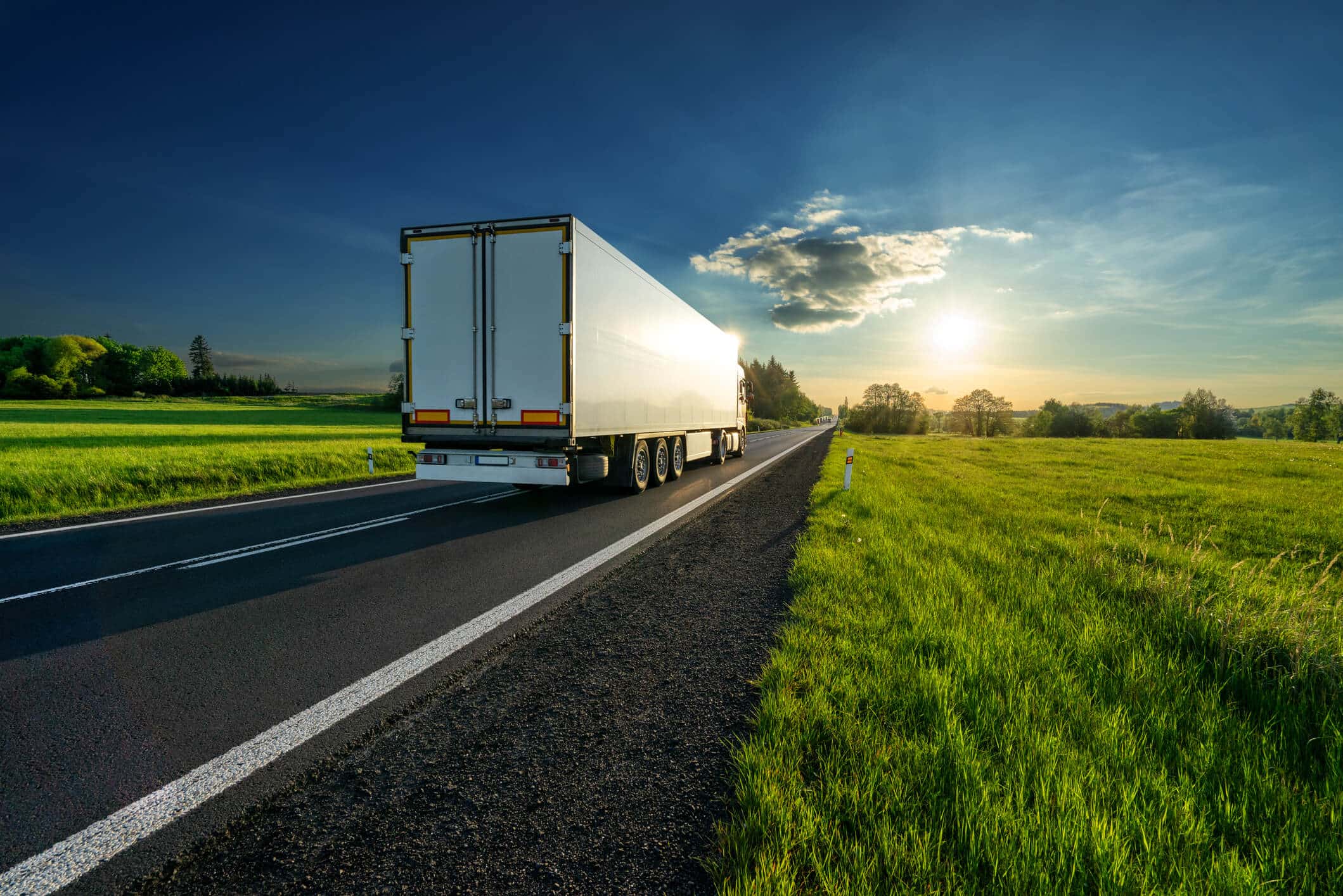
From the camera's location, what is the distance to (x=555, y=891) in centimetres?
174

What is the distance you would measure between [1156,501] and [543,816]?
47.9ft

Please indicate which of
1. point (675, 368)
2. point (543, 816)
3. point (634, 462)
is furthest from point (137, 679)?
point (675, 368)

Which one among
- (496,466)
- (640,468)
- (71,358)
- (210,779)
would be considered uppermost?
(71,358)

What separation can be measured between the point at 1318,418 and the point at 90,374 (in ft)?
651

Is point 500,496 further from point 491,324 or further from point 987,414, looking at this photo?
point 987,414

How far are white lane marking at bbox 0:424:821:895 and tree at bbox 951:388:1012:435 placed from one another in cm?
11434

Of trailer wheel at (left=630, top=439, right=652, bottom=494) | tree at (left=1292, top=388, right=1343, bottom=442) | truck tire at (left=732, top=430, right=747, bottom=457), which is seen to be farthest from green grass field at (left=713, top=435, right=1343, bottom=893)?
tree at (left=1292, top=388, right=1343, bottom=442)

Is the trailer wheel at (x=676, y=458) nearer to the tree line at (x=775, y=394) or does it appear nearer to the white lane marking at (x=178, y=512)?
the white lane marking at (x=178, y=512)

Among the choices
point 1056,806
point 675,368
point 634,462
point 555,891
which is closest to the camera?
point 555,891

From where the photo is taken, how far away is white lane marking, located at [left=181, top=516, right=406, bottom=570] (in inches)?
221

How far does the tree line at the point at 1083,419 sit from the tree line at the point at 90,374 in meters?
101

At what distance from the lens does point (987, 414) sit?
105 meters

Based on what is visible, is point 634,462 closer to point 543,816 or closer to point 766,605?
point 766,605

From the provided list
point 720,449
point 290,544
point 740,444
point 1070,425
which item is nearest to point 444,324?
point 290,544
